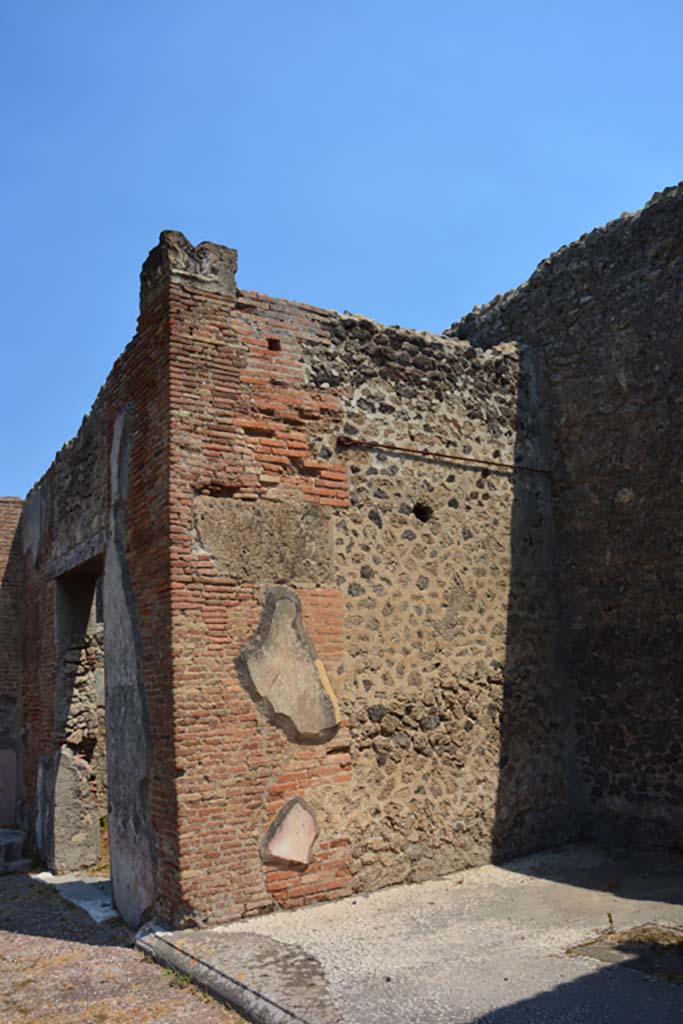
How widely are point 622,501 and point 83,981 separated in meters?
4.84

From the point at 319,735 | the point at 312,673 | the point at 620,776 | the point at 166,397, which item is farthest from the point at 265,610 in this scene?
the point at 620,776

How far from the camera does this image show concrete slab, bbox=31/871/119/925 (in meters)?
5.84

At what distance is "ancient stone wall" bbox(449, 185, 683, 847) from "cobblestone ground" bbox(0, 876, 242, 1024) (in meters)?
3.66

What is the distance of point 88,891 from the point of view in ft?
21.6

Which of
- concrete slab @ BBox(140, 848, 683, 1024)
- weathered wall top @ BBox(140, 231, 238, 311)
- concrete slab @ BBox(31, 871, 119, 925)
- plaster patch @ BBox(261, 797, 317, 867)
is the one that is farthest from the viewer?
concrete slab @ BBox(31, 871, 119, 925)

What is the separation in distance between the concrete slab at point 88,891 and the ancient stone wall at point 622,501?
369cm

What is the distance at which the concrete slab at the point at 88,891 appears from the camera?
19.1 feet

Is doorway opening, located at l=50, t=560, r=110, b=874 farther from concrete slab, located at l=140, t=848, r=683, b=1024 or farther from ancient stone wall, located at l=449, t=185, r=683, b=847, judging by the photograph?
ancient stone wall, located at l=449, t=185, r=683, b=847

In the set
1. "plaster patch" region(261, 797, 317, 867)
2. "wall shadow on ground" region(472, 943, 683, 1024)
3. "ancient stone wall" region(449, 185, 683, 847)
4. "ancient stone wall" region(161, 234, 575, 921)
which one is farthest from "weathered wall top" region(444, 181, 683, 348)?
"wall shadow on ground" region(472, 943, 683, 1024)

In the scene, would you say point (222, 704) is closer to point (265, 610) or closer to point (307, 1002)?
point (265, 610)

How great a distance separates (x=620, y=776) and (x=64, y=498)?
5.29 metres

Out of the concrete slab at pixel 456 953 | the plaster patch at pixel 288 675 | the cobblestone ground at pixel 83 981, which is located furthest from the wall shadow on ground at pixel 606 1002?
the plaster patch at pixel 288 675

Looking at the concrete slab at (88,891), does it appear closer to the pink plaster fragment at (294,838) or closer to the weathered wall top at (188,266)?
the pink plaster fragment at (294,838)

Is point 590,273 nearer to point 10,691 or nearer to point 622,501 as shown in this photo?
point 622,501
